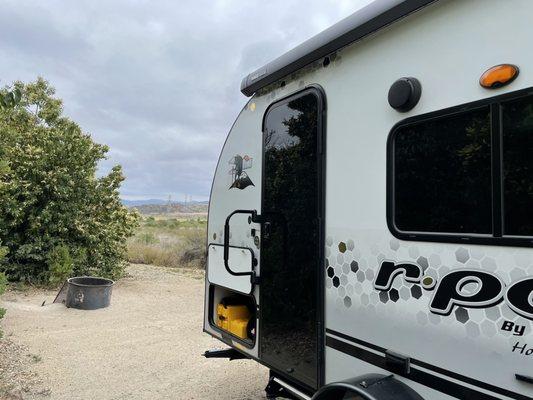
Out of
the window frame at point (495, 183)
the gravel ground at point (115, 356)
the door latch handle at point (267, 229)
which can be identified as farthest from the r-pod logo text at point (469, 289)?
the gravel ground at point (115, 356)

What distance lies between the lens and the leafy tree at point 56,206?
32.9 feet

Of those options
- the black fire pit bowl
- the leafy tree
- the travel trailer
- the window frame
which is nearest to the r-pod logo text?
the travel trailer

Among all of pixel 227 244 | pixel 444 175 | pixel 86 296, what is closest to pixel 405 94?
pixel 444 175

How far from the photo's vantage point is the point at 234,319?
13.4ft

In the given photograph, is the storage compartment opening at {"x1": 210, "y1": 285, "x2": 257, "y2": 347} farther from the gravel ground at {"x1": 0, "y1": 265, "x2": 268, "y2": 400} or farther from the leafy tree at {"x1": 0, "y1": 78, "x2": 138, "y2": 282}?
the leafy tree at {"x1": 0, "y1": 78, "x2": 138, "y2": 282}

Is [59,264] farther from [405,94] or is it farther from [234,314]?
[405,94]

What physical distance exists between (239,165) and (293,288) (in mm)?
1286

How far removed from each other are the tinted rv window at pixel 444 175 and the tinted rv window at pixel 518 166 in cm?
8

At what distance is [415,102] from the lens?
7.66 ft

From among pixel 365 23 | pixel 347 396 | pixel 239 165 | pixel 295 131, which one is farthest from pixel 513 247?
pixel 239 165

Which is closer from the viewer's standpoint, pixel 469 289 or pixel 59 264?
pixel 469 289

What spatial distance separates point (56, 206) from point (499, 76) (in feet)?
33.3

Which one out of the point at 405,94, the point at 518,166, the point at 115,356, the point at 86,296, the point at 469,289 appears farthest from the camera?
the point at 86,296

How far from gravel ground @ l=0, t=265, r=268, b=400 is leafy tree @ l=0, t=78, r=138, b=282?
0.96 m
